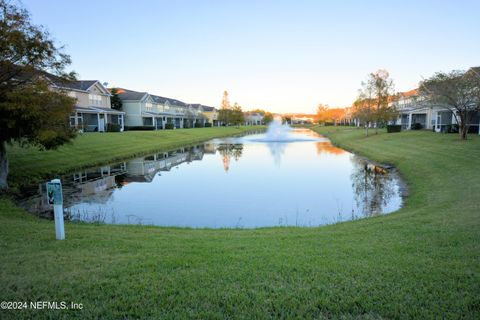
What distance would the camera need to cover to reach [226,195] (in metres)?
14.2

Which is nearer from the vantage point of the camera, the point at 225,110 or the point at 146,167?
the point at 146,167

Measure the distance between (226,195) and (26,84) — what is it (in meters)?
9.56

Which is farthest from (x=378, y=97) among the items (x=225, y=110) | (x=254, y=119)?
(x=254, y=119)

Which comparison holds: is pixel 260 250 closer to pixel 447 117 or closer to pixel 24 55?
pixel 24 55

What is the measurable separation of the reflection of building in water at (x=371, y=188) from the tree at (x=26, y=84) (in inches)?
515

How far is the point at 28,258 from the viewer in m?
5.40

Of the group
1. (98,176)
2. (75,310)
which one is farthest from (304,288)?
(98,176)

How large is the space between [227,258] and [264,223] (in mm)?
4931

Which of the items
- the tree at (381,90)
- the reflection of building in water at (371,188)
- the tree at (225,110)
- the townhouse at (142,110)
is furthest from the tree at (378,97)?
the tree at (225,110)

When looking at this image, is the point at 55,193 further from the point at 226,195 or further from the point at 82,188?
the point at 82,188

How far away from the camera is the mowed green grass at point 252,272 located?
12.6 ft

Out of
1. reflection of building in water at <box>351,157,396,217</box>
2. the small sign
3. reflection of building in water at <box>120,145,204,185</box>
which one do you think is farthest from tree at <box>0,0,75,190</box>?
reflection of building in water at <box>351,157,396,217</box>

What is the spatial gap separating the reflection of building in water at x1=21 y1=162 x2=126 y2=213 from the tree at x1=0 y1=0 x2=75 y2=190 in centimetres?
210

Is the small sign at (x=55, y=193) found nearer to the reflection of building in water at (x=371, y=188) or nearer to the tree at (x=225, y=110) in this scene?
the reflection of building in water at (x=371, y=188)
